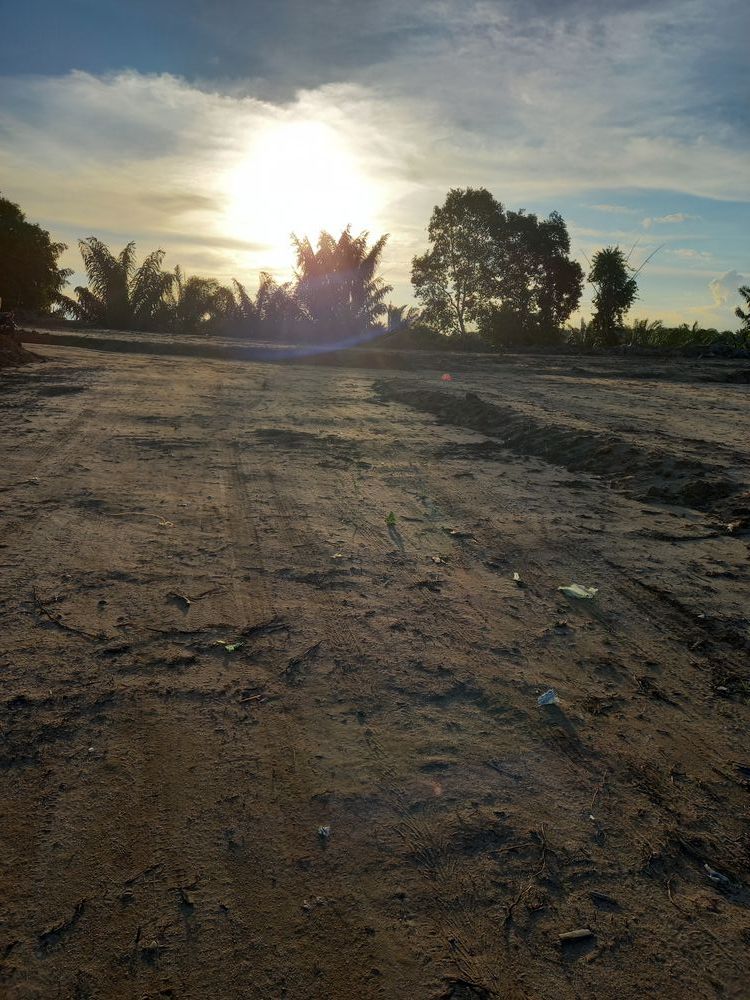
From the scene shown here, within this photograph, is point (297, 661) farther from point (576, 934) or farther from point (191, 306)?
point (191, 306)

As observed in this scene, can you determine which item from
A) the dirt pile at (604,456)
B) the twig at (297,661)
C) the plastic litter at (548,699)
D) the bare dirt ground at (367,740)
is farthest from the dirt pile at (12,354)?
the plastic litter at (548,699)

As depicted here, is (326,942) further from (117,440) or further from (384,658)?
(117,440)

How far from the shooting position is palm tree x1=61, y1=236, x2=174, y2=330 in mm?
29594

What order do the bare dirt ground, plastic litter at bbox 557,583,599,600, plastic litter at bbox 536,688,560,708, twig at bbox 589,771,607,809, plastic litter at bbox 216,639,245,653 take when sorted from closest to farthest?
1. the bare dirt ground
2. twig at bbox 589,771,607,809
3. plastic litter at bbox 536,688,560,708
4. plastic litter at bbox 216,639,245,653
5. plastic litter at bbox 557,583,599,600

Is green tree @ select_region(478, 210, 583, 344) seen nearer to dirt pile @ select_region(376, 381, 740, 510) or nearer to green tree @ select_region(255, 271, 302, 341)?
green tree @ select_region(255, 271, 302, 341)

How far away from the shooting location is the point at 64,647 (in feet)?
8.82

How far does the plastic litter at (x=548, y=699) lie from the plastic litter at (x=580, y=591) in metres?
0.94

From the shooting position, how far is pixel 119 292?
29.7m

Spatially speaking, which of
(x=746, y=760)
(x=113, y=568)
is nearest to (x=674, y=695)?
(x=746, y=760)

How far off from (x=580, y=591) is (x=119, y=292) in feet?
100

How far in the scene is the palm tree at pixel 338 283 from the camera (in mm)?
30609

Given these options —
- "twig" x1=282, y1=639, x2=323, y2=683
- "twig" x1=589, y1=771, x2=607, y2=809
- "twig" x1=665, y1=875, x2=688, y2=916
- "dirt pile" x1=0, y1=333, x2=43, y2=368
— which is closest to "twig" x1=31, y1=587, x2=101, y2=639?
"twig" x1=282, y1=639, x2=323, y2=683

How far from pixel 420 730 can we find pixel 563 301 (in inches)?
1348

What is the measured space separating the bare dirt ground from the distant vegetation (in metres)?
24.2
